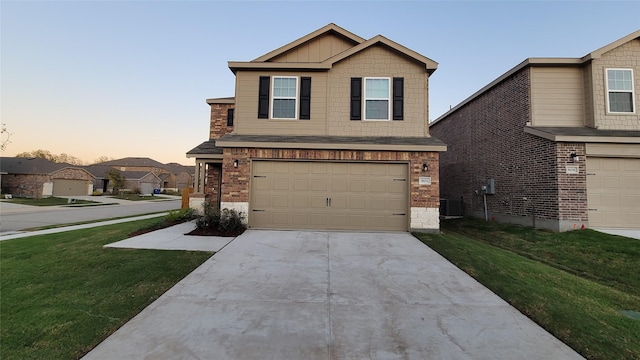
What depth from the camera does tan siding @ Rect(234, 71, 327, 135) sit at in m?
9.71

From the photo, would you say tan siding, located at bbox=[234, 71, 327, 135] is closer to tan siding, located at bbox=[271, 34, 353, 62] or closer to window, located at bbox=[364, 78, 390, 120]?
tan siding, located at bbox=[271, 34, 353, 62]

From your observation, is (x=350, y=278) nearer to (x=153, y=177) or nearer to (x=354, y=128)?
(x=354, y=128)

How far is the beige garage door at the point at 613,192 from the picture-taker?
9.44 meters

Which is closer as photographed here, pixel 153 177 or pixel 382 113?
pixel 382 113

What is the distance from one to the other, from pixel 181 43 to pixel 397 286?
15.3 metres

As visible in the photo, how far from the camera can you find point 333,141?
902cm

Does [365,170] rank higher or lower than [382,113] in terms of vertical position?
lower

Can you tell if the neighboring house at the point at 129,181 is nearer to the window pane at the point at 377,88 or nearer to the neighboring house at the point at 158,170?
the neighboring house at the point at 158,170

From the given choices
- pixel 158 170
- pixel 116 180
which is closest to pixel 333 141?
pixel 116 180

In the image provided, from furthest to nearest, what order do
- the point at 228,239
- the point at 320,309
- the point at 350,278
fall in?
the point at 228,239
the point at 350,278
the point at 320,309

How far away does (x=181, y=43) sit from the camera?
13.7 metres

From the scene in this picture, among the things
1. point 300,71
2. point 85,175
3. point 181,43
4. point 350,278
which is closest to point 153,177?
point 85,175

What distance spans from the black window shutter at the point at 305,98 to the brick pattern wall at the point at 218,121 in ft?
16.8

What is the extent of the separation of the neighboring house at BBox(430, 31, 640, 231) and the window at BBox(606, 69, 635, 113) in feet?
0.10
